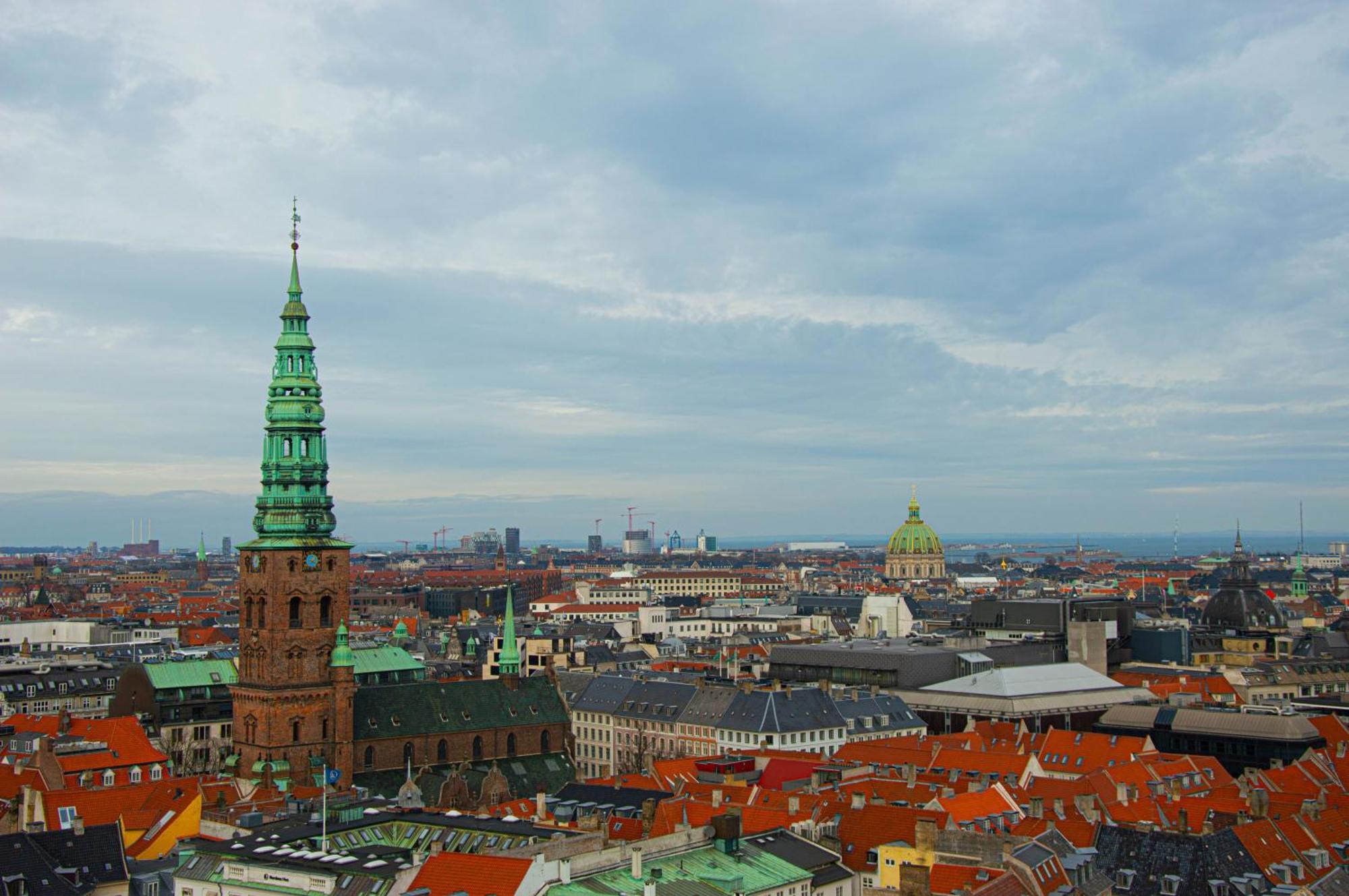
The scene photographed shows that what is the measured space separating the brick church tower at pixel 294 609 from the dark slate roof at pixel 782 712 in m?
35.6

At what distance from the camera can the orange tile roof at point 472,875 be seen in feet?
193

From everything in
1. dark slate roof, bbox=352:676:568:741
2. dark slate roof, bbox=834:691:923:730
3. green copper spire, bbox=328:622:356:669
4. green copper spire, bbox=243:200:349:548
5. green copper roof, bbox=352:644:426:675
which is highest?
green copper spire, bbox=243:200:349:548

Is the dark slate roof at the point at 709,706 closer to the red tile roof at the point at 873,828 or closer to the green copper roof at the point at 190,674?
the green copper roof at the point at 190,674

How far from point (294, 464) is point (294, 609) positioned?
35.2 ft

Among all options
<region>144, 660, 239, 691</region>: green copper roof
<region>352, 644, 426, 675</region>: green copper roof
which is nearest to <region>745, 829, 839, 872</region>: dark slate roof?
<region>352, 644, 426, 675</region>: green copper roof

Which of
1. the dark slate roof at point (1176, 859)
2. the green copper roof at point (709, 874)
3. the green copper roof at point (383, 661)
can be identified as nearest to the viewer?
the green copper roof at point (709, 874)

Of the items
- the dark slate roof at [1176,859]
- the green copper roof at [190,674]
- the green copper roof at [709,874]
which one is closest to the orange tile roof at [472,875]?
the green copper roof at [709,874]

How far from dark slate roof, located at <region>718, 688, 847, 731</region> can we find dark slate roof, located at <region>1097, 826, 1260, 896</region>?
57.3 m

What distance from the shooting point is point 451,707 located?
399 feet

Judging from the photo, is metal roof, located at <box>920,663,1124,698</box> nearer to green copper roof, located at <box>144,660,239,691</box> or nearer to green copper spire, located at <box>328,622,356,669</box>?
green copper spire, located at <box>328,622,356,669</box>

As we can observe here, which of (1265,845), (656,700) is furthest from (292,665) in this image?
(1265,845)

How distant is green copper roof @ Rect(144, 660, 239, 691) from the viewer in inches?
5295

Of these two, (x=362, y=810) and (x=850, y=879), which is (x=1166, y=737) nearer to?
(x=850, y=879)

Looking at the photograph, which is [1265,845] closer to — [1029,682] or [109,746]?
[1029,682]
